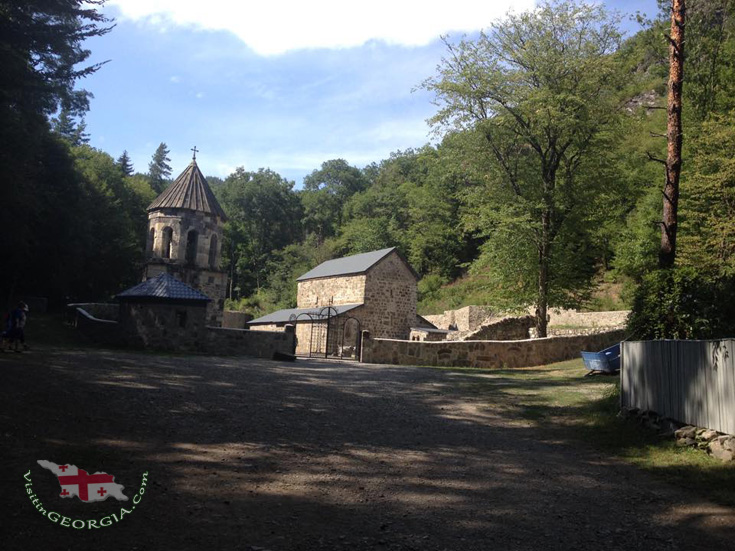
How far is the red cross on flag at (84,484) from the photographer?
568 cm

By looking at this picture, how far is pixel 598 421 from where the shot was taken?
11.2 metres

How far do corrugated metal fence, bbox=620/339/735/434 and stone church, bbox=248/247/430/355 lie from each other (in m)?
26.5

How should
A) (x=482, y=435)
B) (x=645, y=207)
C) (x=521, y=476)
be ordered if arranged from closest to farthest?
(x=521, y=476)
(x=482, y=435)
(x=645, y=207)

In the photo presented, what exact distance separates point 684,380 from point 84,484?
7.99 metres

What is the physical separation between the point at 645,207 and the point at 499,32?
1722 centimetres

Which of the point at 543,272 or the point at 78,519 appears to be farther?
the point at 543,272

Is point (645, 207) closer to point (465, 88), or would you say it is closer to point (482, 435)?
point (465, 88)

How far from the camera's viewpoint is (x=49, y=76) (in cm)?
2845

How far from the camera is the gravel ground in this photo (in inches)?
206

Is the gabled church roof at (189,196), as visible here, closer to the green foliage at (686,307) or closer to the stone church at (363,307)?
the stone church at (363,307)

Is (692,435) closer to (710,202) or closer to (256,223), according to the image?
(710,202)

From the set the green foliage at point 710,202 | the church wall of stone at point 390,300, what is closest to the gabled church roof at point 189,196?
the church wall of stone at point 390,300

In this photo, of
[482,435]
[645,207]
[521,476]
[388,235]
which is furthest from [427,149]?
[388,235]

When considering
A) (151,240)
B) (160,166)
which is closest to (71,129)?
(160,166)
